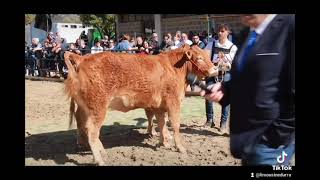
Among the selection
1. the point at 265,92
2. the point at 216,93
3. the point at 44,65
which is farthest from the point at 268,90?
the point at 44,65

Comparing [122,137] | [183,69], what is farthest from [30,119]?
[183,69]

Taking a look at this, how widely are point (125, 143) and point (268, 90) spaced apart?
430 cm

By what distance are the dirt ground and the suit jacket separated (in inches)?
111

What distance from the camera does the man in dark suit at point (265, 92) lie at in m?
2.92

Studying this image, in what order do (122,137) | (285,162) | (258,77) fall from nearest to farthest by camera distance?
(258,77), (285,162), (122,137)

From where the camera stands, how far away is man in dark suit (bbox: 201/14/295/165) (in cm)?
292

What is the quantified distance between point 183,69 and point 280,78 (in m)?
3.90

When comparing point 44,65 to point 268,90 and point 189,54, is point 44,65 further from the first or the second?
point 268,90

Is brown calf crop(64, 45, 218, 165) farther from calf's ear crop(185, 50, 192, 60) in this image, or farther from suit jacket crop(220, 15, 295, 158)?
suit jacket crop(220, 15, 295, 158)

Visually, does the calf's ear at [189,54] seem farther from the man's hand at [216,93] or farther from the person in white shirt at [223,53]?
the man's hand at [216,93]

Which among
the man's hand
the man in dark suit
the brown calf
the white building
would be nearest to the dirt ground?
the brown calf

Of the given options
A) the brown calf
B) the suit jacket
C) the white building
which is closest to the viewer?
the suit jacket
